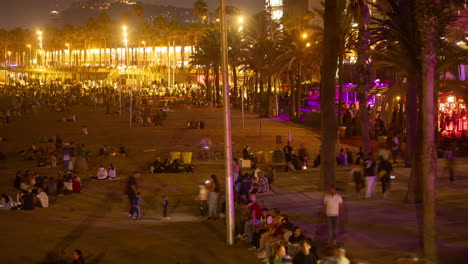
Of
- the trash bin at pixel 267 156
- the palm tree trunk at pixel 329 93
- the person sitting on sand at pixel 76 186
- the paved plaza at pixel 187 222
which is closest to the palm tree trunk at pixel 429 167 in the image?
the paved plaza at pixel 187 222

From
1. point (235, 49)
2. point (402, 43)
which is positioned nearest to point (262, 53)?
point (235, 49)

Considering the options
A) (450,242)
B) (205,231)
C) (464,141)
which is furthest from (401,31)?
(464,141)

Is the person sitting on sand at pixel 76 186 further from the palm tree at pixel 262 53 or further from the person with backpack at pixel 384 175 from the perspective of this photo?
Answer: the palm tree at pixel 262 53

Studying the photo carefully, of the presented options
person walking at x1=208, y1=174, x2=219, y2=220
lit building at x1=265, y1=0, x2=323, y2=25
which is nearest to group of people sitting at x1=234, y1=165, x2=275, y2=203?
person walking at x1=208, y1=174, x2=219, y2=220

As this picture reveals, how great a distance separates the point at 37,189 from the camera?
19.9 metres

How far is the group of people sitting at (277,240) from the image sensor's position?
33.0 feet

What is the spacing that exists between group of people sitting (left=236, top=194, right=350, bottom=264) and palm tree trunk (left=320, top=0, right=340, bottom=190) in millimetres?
4543

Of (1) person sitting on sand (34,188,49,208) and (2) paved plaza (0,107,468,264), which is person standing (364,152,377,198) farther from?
(1) person sitting on sand (34,188,49,208)

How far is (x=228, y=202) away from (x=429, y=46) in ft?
19.1

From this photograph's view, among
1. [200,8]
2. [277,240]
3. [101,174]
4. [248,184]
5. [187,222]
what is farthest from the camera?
[200,8]

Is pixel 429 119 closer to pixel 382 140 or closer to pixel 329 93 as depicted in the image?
pixel 329 93

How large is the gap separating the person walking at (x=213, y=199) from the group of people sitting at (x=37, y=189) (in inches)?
231

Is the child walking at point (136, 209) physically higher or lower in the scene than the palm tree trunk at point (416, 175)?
lower

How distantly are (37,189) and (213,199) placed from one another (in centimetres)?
671
